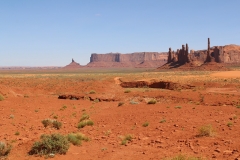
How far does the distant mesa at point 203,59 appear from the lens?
9744 centimetres

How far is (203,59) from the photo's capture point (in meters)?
135

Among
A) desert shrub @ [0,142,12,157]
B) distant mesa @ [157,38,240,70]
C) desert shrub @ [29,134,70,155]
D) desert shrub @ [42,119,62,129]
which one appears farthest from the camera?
distant mesa @ [157,38,240,70]

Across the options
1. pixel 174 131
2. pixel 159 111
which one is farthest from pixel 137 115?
pixel 174 131

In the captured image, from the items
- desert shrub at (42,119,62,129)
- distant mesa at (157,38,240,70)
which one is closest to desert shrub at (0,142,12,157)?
desert shrub at (42,119,62,129)

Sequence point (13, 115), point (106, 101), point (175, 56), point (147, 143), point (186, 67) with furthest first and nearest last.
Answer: point (175, 56) → point (186, 67) → point (106, 101) → point (13, 115) → point (147, 143)

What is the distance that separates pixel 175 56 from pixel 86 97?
104601 mm

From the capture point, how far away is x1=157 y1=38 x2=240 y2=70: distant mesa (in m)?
97.4

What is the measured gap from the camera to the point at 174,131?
12.0 metres

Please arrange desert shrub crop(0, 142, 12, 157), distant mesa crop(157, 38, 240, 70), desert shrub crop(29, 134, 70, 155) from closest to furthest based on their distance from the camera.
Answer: desert shrub crop(0, 142, 12, 157) → desert shrub crop(29, 134, 70, 155) → distant mesa crop(157, 38, 240, 70)

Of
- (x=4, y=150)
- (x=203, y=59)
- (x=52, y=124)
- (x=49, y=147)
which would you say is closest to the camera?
(x=4, y=150)

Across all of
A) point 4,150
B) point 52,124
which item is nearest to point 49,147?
point 4,150

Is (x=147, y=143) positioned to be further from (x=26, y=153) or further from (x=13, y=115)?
(x=13, y=115)

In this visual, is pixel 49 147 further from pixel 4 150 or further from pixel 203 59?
pixel 203 59

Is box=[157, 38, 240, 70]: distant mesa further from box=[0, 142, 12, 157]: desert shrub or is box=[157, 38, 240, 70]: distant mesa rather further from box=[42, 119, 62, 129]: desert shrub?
box=[0, 142, 12, 157]: desert shrub
